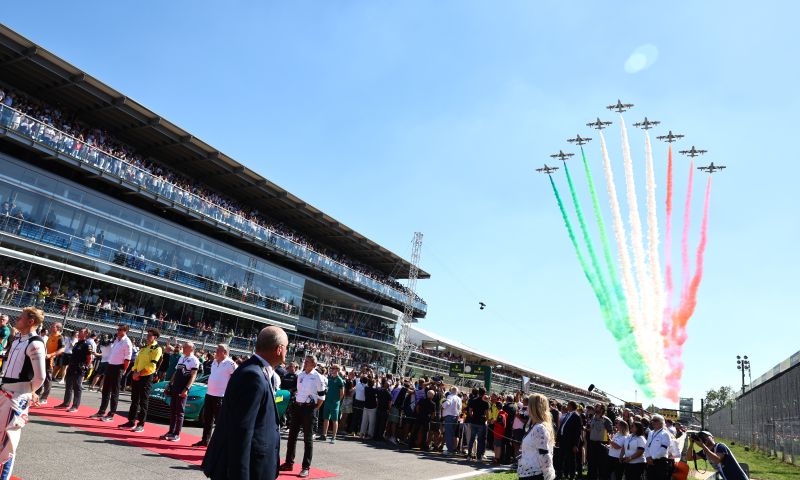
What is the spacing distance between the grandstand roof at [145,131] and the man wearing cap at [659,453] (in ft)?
102

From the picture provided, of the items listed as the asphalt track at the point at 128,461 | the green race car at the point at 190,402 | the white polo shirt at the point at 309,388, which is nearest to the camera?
the asphalt track at the point at 128,461

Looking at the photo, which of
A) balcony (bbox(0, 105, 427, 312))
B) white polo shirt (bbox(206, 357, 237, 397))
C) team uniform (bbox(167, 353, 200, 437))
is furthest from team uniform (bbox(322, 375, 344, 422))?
balcony (bbox(0, 105, 427, 312))

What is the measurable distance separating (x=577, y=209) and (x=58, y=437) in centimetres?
Answer: 3872

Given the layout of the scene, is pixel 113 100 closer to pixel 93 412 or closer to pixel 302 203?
pixel 302 203

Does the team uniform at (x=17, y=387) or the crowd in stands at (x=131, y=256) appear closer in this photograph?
the team uniform at (x=17, y=387)

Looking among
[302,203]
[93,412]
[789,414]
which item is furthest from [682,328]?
[93,412]

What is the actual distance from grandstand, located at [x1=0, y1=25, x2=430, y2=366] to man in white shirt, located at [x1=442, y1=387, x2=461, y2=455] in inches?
748

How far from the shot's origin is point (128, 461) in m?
8.11

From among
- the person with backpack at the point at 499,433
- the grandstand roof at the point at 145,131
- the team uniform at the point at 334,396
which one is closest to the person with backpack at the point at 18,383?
the team uniform at the point at 334,396

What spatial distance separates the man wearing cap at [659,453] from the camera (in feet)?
34.7

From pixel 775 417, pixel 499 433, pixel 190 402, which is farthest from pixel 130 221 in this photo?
pixel 775 417

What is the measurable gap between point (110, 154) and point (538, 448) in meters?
30.4

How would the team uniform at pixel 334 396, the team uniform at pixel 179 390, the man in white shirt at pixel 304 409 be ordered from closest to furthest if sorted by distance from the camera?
the man in white shirt at pixel 304 409, the team uniform at pixel 179 390, the team uniform at pixel 334 396

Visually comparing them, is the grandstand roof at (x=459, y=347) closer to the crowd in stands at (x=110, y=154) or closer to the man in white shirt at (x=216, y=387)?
the crowd in stands at (x=110, y=154)
